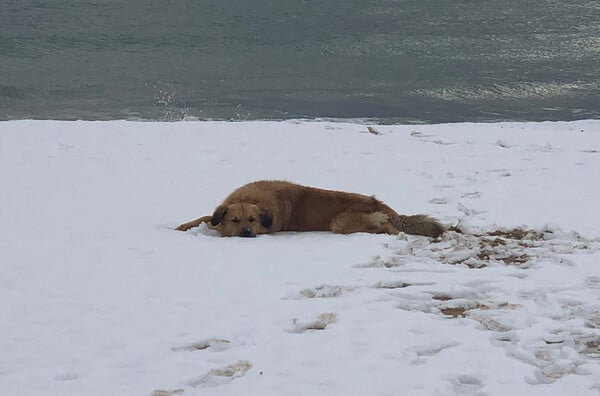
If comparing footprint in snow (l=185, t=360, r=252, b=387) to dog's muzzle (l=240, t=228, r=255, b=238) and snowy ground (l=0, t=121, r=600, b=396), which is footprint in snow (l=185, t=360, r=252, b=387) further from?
dog's muzzle (l=240, t=228, r=255, b=238)

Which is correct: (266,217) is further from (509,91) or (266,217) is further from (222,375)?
(509,91)

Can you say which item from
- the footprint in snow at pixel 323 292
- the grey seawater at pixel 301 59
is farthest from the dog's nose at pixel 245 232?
the grey seawater at pixel 301 59

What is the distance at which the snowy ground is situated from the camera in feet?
17.6

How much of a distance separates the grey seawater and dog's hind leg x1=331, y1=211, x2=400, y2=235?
17730 mm

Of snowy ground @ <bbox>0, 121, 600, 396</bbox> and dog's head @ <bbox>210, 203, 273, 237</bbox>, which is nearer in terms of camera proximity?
snowy ground @ <bbox>0, 121, 600, 396</bbox>

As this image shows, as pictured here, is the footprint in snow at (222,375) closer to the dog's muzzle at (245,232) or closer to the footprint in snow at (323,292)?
the footprint in snow at (323,292)

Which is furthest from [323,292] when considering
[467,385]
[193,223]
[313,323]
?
[193,223]

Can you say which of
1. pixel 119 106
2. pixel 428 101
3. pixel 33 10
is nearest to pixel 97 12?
pixel 33 10

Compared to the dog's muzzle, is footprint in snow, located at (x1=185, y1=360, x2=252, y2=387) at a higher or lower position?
lower

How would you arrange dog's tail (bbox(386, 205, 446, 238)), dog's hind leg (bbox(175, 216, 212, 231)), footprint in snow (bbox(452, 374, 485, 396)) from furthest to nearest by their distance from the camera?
dog's hind leg (bbox(175, 216, 212, 231)) < dog's tail (bbox(386, 205, 446, 238)) < footprint in snow (bbox(452, 374, 485, 396))

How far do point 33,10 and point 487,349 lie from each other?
4302 centimetres

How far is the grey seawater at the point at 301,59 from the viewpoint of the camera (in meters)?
30.4

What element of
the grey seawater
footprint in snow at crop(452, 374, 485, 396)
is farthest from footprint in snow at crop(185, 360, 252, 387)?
the grey seawater

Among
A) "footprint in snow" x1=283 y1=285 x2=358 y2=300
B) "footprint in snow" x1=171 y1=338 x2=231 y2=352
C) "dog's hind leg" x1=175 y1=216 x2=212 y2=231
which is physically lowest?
"footprint in snow" x1=171 y1=338 x2=231 y2=352
